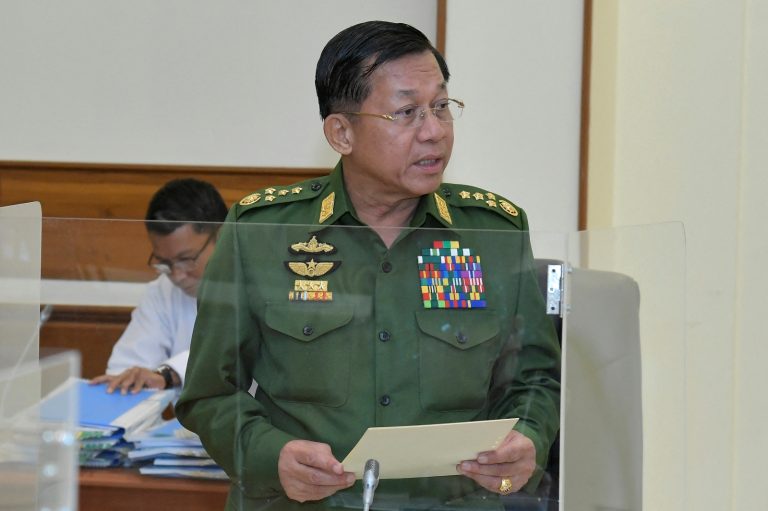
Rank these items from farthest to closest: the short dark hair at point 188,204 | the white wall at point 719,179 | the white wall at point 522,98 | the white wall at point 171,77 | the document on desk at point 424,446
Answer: the white wall at point 171,77
the white wall at point 522,98
the white wall at point 719,179
the short dark hair at point 188,204
the document on desk at point 424,446

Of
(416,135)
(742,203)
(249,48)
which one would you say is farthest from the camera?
(249,48)

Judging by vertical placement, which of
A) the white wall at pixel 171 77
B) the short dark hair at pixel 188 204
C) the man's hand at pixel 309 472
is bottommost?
the man's hand at pixel 309 472

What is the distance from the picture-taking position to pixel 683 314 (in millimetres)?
1502

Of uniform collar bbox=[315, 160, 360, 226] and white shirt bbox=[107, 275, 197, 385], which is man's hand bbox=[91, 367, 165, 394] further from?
uniform collar bbox=[315, 160, 360, 226]

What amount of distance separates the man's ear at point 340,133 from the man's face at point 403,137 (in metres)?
0.03

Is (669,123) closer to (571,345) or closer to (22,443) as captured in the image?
(571,345)

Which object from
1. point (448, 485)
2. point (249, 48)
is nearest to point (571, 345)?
point (448, 485)

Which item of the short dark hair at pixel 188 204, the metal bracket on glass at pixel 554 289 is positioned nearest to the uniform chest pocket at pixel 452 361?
the metal bracket on glass at pixel 554 289

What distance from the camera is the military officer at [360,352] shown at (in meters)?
1.47

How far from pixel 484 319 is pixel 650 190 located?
1.49m

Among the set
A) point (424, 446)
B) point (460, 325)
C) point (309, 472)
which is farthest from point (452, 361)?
point (309, 472)

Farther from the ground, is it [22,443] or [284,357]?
[284,357]

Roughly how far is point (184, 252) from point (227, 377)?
0.20 metres

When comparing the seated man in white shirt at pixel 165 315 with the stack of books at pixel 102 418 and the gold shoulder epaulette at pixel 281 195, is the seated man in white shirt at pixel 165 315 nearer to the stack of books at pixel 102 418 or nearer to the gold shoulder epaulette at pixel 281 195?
the stack of books at pixel 102 418
